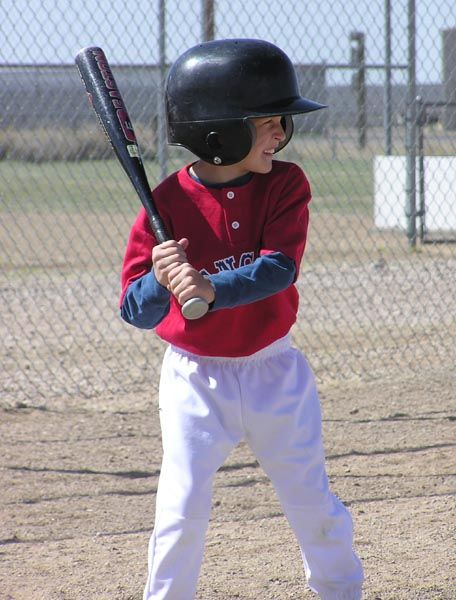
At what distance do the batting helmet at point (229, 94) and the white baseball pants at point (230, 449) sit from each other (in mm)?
521

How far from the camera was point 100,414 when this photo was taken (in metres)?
4.84

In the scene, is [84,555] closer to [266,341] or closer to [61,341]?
[266,341]

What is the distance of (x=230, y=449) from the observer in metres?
2.44

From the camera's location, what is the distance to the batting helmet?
7.73 ft

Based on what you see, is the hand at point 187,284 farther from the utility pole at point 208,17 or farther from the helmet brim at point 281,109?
the utility pole at point 208,17

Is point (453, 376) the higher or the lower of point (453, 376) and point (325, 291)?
the higher

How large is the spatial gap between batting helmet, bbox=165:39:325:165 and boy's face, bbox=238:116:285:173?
0.03m

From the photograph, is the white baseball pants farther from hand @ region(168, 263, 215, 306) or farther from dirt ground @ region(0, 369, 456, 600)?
dirt ground @ region(0, 369, 456, 600)

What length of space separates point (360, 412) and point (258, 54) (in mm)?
2735

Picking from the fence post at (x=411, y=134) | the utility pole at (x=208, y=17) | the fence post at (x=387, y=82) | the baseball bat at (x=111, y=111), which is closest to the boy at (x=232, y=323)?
the baseball bat at (x=111, y=111)

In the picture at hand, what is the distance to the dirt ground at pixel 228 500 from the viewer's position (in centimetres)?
302

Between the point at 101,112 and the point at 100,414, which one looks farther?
the point at 100,414

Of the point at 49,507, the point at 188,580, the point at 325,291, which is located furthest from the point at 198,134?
the point at 325,291

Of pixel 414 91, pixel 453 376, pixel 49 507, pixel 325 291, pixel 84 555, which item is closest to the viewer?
pixel 84 555
